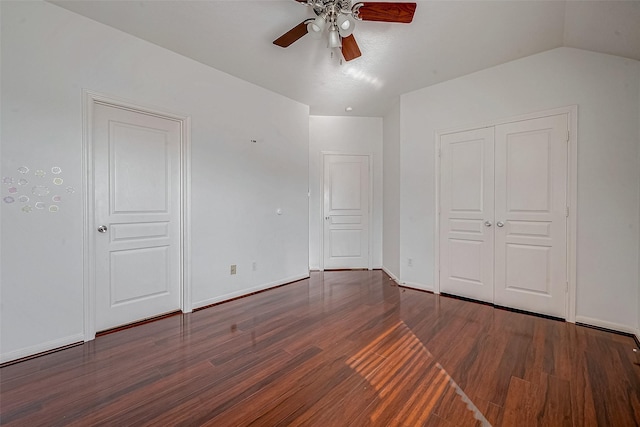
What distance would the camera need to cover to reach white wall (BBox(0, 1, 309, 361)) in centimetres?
208

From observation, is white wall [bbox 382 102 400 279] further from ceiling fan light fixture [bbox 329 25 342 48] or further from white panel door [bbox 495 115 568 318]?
ceiling fan light fixture [bbox 329 25 342 48]

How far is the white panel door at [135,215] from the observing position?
255cm

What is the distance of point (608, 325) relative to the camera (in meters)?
2.59

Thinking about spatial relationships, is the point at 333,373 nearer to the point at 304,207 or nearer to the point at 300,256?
the point at 300,256

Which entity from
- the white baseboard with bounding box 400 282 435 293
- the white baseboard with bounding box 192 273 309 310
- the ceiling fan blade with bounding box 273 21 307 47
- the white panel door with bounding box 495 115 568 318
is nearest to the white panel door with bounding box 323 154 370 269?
the white baseboard with bounding box 192 273 309 310

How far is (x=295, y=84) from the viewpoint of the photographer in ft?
12.0

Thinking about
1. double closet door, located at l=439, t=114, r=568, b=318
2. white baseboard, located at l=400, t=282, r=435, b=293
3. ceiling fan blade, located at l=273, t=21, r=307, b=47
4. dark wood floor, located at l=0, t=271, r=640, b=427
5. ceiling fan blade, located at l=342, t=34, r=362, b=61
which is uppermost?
ceiling fan blade, located at l=273, t=21, r=307, b=47

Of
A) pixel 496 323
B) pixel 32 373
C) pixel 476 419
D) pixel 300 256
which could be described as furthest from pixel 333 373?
pixel 300 256

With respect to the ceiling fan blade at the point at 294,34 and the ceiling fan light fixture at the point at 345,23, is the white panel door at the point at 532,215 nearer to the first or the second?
the ceiling fan light fixture at the point at 345,23

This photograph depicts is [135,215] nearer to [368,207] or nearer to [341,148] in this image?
[341,148]

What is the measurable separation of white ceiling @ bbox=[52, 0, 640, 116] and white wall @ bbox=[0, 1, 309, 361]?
0.83 ft

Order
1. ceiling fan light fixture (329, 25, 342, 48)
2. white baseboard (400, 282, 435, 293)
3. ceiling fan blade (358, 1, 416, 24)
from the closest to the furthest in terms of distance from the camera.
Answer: ceiling fan blade (358, 1, 416, 24), ceiling fan light fixture (329, 25, 342, 48), white baseboard (400, 282, 435, 293)

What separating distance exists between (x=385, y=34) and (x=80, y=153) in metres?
2.88

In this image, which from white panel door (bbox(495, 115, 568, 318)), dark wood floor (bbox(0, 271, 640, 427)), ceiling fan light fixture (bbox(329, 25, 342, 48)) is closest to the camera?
dark wood floor (bbox(0, 271, 640, 427))
